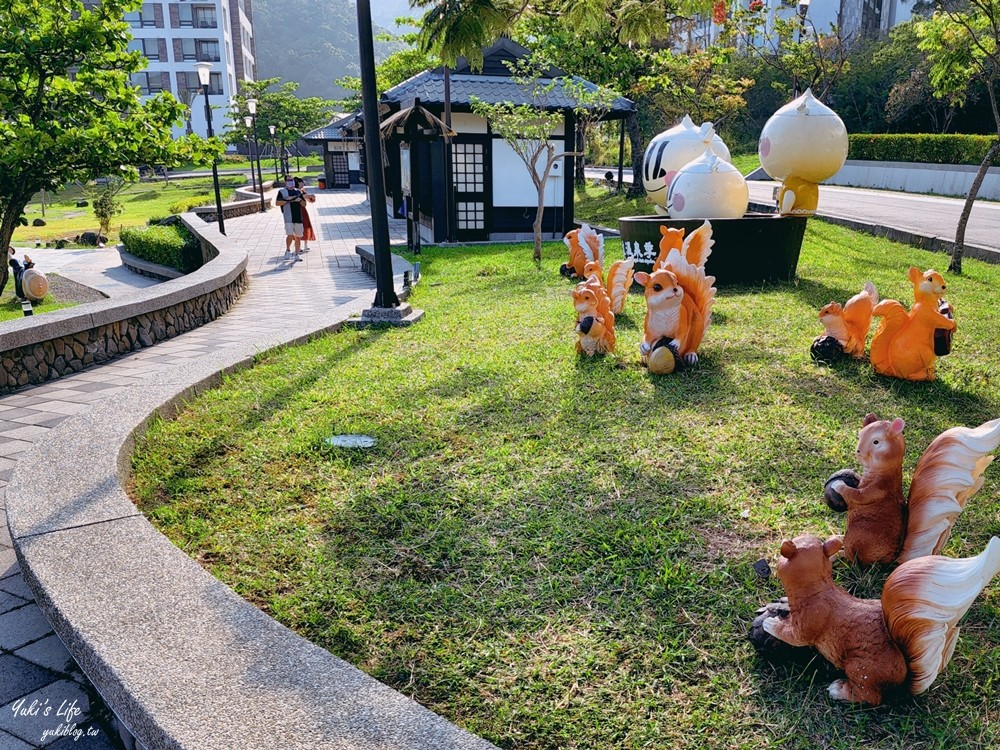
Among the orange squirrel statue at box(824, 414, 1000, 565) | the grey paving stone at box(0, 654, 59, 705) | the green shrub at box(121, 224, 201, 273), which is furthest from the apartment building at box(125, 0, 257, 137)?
the orange squirrel statue at box(824, 414, 1000, 565)

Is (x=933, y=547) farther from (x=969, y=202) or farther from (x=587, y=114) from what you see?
(x=587, y=114)

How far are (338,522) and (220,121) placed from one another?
76702mm

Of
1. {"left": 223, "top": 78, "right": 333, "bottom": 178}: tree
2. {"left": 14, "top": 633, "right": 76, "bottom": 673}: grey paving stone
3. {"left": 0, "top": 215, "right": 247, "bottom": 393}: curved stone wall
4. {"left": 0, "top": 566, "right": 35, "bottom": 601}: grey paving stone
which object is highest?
{"left": 223, "top": 78, "right": 333, "bottom": 178}: tree

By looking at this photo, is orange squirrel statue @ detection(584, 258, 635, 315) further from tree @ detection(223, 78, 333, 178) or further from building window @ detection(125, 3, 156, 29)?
building window @ detection(125, 3, 156, 29)

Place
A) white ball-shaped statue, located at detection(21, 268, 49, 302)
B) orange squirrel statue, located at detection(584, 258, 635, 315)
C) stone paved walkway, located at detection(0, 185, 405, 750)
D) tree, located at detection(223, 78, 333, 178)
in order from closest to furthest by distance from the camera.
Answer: stone paved walkway, located at detection(0, 185, 405, 750), orange squirrel statue, located at detection(584, 258, 635, 315), white ball-shaped statue, located at detection(21, 268, 49, 302), tree, located at detection(223, 78, 333, 178)

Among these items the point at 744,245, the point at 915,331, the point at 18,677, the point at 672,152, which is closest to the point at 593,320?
the point at 915,331

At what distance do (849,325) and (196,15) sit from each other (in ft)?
239

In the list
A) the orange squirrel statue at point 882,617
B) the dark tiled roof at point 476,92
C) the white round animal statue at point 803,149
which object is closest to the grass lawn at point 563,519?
the orange squirrel statue at point 882,617

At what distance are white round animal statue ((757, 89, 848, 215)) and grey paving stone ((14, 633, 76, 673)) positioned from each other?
31.5 ft

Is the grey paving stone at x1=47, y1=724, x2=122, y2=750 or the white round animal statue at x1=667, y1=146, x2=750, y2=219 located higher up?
the white round animal statue at x1=667, y1=146, x2=750, y2=219

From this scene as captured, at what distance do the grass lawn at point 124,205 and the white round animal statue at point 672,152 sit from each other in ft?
49.5

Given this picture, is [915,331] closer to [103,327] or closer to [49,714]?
[49,714]

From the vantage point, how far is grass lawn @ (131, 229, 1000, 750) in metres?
2.49

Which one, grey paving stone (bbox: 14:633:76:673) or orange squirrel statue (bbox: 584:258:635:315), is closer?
grey paving stone (bbox: 14:633:76:673)
